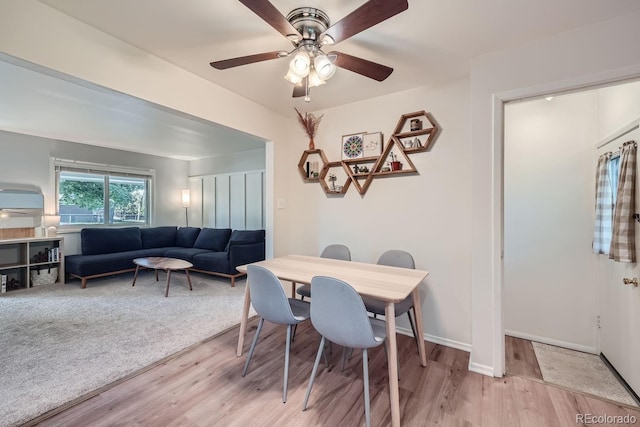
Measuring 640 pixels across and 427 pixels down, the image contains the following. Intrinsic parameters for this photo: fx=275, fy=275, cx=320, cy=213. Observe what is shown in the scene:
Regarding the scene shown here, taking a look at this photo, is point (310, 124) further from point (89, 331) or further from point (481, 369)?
point (89, 331)

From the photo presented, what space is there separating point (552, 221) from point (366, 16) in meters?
2.75

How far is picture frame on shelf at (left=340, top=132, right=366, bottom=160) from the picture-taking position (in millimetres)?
2943

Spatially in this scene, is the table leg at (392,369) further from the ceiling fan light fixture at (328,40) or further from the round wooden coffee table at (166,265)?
the round wooden coffee table at (166,265)

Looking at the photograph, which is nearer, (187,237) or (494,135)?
(494,135)

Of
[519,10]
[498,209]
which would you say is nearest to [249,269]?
[498,209]

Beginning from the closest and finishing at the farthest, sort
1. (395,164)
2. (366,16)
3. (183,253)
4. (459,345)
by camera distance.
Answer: (366,16), (459,345), (395,164), (183,253)

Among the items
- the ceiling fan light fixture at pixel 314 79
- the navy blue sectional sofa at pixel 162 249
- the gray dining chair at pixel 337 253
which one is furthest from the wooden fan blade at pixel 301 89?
the navy blue sectional sofa at pixel 162 249

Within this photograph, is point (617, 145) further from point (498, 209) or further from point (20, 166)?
point (20, 166)

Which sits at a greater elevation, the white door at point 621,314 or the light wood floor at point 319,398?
the white door at point 621,314

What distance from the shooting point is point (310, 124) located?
3.24 m

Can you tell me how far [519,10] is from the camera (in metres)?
1.61

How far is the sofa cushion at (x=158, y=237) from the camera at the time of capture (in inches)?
219

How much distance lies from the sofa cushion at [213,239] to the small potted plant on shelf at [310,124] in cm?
294

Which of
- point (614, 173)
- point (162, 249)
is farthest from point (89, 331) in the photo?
point (614, 173)
